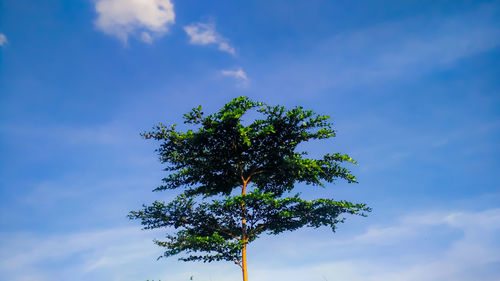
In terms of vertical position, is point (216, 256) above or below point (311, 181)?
below

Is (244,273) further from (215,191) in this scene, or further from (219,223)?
(215,191)

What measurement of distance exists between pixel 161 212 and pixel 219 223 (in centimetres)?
358

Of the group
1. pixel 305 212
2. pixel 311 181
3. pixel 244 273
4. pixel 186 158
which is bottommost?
pixel 244 273

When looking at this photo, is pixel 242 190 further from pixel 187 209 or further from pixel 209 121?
pixel 209 121

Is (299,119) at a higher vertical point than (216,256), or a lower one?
higher

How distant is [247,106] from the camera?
Answer: 18438 millimetres

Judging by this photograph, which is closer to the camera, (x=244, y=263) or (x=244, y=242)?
(x=244, y=263)

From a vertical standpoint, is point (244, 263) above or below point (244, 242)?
below

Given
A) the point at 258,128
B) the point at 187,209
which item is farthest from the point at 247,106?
the point at 187,209

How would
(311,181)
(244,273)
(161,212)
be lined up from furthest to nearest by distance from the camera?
1. (311,181)
2. (161,212)
3. (244,273)

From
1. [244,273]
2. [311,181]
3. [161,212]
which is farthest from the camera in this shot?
[311,181]

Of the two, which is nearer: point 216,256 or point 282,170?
point 216,256

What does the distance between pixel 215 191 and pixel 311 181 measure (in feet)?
21.4

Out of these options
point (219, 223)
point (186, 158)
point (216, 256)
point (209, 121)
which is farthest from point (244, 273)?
point (209, 121)
